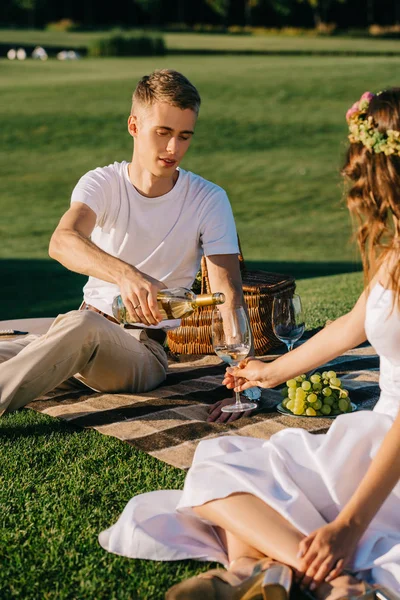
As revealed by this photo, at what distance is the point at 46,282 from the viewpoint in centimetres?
1098

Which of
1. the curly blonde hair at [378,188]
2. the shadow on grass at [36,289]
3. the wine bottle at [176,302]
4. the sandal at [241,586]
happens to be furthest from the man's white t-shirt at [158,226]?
the shadow on grass at [36,289]

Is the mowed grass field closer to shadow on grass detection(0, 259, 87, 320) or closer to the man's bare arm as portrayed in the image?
shadow on grass detection(0, 259, 87, 320)

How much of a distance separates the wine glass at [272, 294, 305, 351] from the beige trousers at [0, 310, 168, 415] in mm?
792

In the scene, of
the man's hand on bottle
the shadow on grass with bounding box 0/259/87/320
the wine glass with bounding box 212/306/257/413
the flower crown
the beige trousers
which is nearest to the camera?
the flower crown

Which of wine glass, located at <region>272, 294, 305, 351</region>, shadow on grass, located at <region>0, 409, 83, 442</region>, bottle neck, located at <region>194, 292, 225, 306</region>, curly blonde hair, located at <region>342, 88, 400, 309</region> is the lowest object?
shadow on grass, located at <region>0, 409, 83, 442</region>

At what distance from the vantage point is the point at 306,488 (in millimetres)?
2783

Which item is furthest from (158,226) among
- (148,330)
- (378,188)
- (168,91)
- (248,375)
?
(378,188)

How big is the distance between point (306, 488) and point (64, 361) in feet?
6.31

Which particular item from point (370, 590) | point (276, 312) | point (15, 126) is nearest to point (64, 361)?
point (276, 312)

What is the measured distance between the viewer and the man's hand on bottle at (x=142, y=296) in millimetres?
3717

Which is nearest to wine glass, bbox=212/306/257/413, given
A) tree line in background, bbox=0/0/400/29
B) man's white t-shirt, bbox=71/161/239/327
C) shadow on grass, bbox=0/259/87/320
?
man's white t-shirt, bbox=71/161/239/327

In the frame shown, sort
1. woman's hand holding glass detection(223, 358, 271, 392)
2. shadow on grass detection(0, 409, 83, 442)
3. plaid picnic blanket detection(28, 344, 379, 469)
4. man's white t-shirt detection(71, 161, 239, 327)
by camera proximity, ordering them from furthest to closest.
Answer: man's white t-shirt detection(71, 161, 239, 327), shadow on grass detection(0, 409, 83, 442), plaid picnic blanket detection(28, 344, 379, 469), woman's hand holding glass detection(223, 358, 271, 392)

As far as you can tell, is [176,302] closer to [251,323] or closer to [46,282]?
[251,323]

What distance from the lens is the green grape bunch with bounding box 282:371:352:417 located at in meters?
4.36
